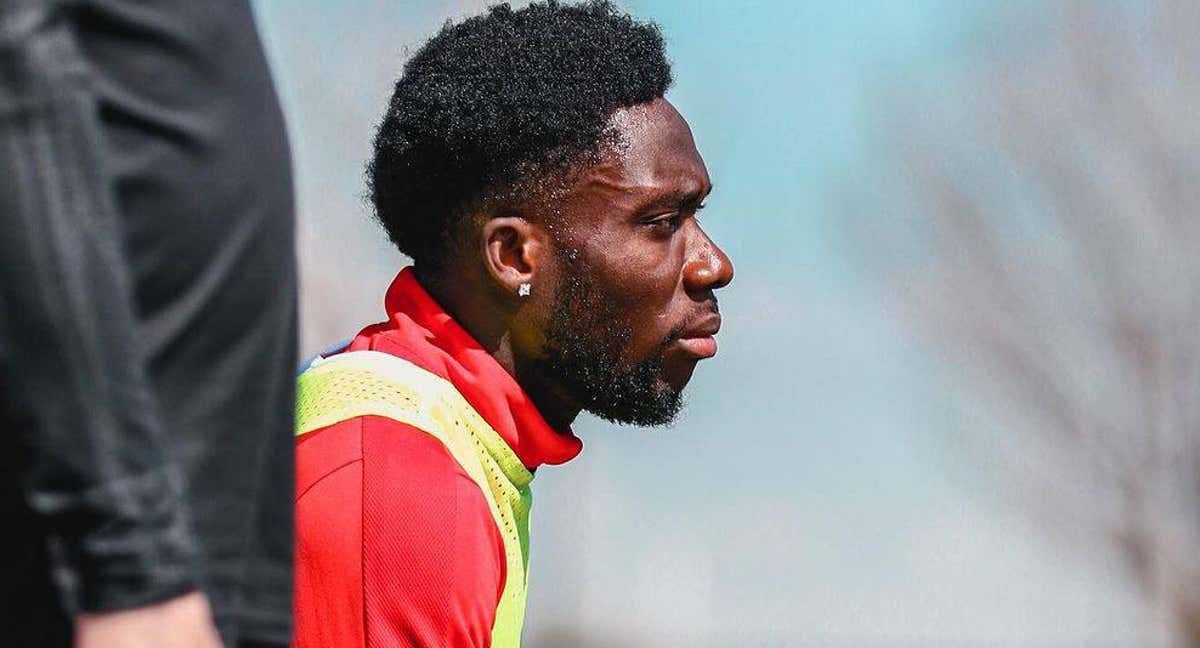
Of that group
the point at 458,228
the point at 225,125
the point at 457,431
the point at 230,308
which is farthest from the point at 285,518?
the point at 458,228

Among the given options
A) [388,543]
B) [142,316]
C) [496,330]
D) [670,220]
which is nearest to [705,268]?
[670,220]

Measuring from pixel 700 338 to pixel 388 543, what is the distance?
30.4 inches

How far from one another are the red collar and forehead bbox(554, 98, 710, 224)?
0.92 ft

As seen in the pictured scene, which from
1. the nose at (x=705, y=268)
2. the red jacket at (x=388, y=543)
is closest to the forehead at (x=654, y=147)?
the nose at (x=705, y=268)

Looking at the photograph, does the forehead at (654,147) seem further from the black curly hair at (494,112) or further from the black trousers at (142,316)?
the black trousers at (142,316)

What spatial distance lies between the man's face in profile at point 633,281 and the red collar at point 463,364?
0.10m

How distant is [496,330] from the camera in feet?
9.50

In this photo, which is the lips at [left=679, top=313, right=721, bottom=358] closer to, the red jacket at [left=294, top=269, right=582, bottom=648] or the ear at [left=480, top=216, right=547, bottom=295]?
the ear at [left=480, top=216, right=547, bottom=295]

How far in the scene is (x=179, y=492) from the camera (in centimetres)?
120

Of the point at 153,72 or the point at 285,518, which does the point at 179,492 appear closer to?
the point at 285,518

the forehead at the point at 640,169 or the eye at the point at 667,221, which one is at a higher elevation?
the forehead at the point at 640,169

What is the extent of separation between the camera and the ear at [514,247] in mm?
2902

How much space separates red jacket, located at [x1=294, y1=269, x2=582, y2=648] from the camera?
238 centimetres

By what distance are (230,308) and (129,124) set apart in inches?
5.8
